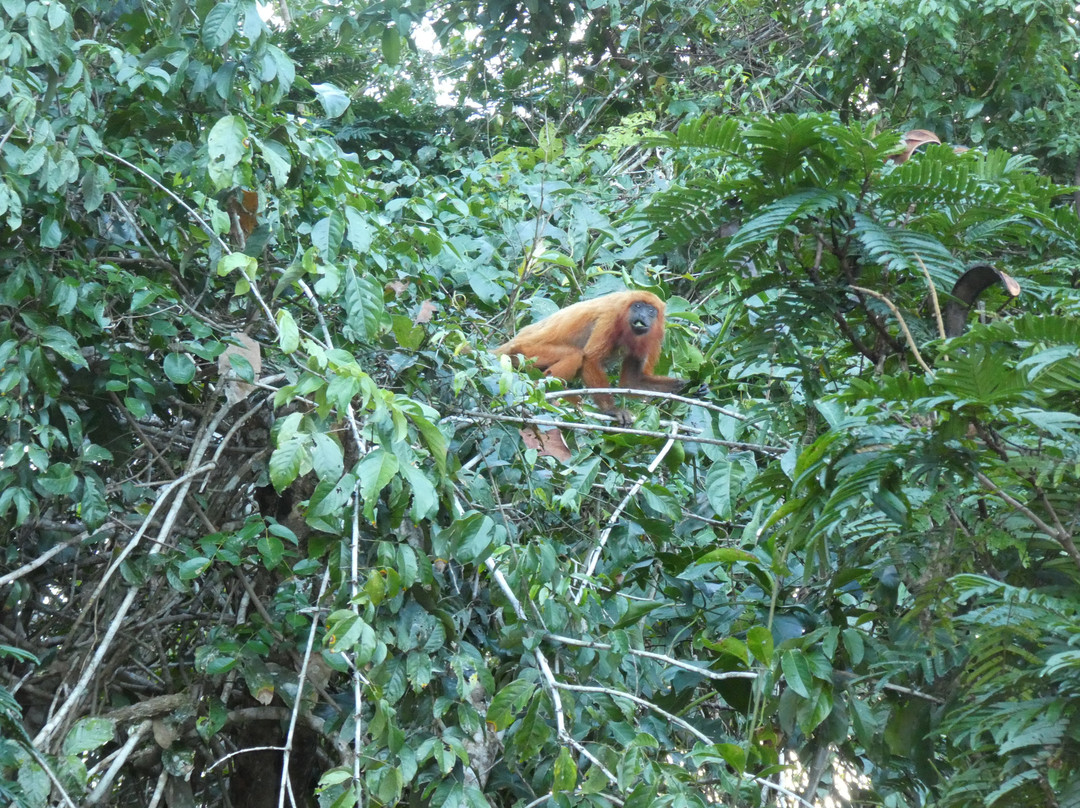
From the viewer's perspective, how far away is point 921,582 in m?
2.39

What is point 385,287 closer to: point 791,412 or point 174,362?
point 174,362

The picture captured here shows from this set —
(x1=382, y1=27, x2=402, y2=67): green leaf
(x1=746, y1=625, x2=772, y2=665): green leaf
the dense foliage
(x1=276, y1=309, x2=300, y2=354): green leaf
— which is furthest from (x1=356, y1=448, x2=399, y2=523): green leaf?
(x1=382, y1=27, x2=402, y2=67): green leaf

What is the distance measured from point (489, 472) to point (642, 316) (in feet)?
7.31

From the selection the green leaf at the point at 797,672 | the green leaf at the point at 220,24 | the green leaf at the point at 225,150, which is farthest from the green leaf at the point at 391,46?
the green leaf at the point at 797,672

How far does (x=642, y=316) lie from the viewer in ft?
18.9

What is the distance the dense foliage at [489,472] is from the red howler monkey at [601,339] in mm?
224

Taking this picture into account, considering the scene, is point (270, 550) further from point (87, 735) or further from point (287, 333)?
point (287, 333)

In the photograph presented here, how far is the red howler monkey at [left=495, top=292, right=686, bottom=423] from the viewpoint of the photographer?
5.75 meters

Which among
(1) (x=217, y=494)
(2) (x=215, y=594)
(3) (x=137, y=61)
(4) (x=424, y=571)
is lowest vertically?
(2) (x=215, y=594)

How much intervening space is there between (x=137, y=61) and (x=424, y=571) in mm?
2308

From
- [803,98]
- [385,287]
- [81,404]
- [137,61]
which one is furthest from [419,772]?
[803,98]

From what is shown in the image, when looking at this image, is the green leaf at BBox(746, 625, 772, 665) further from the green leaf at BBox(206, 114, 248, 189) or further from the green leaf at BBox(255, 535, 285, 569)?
the green leaf at BBox(206, 114, 248, 189)

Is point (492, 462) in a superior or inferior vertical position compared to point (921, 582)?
inferior

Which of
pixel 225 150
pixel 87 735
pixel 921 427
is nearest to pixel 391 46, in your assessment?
pixel 225 150
